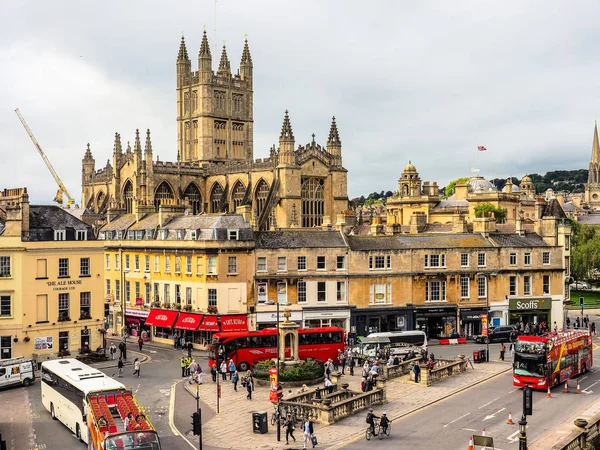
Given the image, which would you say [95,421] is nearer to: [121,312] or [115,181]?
[121,312]

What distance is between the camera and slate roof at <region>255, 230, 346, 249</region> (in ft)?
195

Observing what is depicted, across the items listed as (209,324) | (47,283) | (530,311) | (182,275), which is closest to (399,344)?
(209,324)

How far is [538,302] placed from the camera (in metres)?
64.8

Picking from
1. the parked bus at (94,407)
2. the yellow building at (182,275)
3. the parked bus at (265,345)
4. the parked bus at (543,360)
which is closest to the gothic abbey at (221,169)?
the yellow building at (182,275)

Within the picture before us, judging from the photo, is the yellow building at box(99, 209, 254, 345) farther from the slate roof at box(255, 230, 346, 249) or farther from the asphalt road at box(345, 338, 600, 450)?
the asphalt road at box(345, 338, 600, 450)

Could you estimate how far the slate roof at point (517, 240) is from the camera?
6488 centimetres

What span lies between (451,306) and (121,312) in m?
28.0

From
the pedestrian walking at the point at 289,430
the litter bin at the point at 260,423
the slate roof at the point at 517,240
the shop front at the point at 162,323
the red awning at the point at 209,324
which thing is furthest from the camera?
the slate roof at the point at 517,240

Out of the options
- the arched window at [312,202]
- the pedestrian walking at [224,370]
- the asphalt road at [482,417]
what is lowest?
the asphalt road at [482,417]

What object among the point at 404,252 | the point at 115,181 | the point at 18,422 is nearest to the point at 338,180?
the point at 115,181

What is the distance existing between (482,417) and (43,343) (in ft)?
94.8

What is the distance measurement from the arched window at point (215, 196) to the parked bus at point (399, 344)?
204 ft

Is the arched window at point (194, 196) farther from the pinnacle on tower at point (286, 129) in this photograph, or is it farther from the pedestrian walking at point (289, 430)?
the pedestrian walking at point (289, 430)

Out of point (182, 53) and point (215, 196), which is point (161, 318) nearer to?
point (215, 196)
